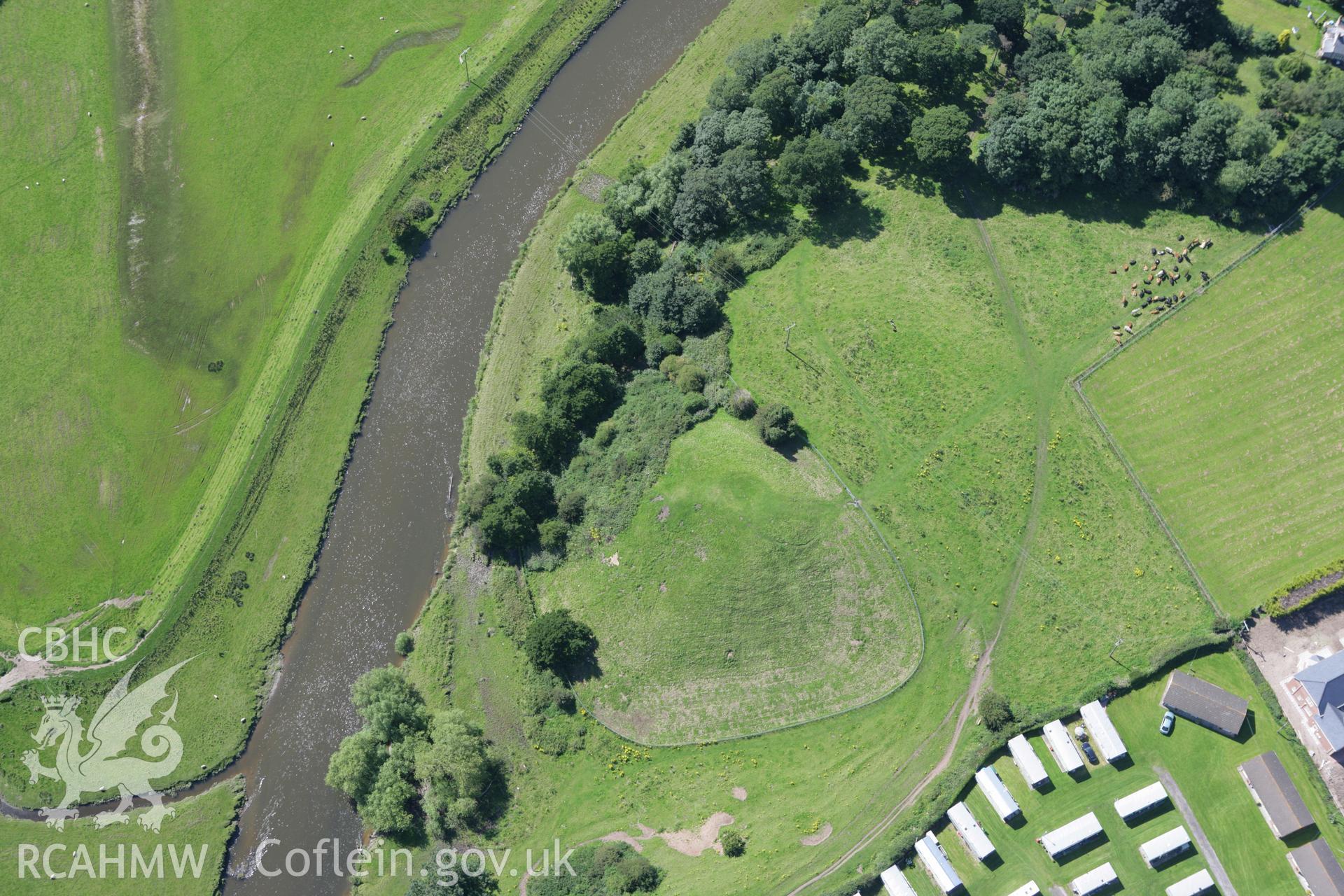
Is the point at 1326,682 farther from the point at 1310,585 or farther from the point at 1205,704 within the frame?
the point at 1205,704

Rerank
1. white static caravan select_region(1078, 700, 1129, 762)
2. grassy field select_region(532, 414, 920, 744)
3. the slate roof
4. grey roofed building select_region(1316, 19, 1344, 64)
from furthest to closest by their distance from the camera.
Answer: grey roofed building select_region(1316, 19, 1344, 64) < grassy field select_region(532, 414, 920, 744) < white static caravan select_region(1078, 700, 1129, 762) < the slate roof

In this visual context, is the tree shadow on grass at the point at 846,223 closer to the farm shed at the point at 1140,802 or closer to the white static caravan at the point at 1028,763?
the white static caravan at the point at 1028,763

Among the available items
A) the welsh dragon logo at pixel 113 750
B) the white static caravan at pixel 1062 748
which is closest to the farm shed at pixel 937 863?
the white static caravan at pixel 1062 748

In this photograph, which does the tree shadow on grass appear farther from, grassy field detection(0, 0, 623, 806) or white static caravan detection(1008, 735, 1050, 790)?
white static caravan detection(1008, 735, 1050, 790)

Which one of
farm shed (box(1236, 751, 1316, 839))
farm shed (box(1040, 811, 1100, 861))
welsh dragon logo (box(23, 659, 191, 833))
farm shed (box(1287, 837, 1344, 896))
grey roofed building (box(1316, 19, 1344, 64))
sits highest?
welsh dragon logo (box(23, 659, 191, 833))

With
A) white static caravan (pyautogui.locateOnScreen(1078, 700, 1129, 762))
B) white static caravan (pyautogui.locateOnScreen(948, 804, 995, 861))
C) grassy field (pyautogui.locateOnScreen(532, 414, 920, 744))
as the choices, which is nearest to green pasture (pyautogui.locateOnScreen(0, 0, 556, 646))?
grassy field (pyautogui.locateOnScreen(532, 414, 920, 744))

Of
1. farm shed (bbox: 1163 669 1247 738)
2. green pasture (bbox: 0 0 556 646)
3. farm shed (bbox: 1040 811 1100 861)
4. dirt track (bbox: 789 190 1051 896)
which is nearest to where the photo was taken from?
farm shed (bbox: 1040 811 1100 861)

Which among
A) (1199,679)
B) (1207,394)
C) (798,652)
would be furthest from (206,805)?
(1207,394)
